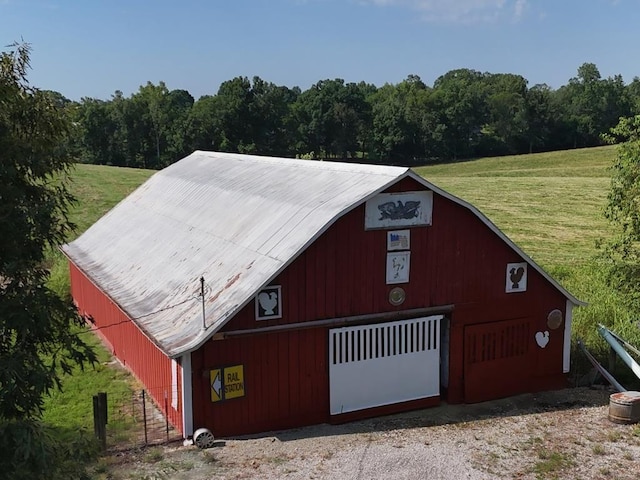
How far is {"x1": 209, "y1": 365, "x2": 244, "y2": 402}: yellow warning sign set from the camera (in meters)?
13.5

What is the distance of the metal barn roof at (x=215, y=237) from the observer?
14117 millimetres

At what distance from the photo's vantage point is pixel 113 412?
50.3 feet

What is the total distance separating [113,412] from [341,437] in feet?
16.8

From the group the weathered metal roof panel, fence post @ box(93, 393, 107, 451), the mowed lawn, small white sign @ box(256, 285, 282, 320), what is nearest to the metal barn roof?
the weathered metal roof panel

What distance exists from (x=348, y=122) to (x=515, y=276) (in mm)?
68077

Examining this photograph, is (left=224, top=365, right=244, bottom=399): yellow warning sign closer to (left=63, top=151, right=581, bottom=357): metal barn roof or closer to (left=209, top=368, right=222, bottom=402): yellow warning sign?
(left=209, top=368, right=222, bottom=402): yellow warning sign

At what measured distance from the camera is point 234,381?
13.7m

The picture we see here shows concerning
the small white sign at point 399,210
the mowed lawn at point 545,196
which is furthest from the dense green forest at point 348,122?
the small white sign at point 399,210

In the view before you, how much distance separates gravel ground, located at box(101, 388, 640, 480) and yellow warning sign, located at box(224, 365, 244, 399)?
872 millimetres

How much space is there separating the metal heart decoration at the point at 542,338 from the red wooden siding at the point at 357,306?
0.40 feet

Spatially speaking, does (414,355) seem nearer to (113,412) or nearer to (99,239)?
(113,412)

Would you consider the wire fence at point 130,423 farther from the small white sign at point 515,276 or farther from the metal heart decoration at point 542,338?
the metal heart decoration at point 542,338

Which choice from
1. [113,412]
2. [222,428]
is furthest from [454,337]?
[113,412]

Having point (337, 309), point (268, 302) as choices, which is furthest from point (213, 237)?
point (337, 309)
